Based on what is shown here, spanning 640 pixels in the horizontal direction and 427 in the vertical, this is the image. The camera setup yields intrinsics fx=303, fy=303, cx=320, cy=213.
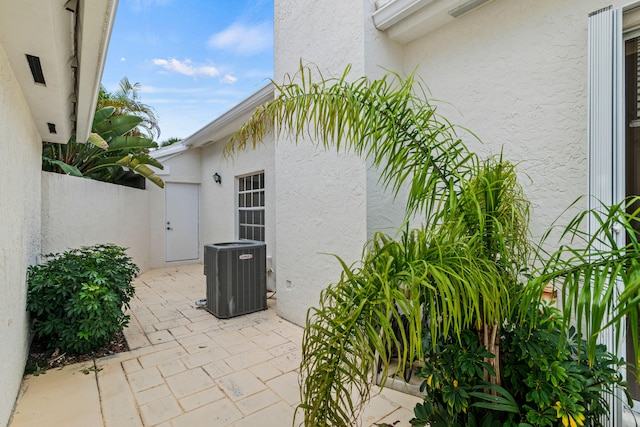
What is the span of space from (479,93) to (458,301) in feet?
8.40

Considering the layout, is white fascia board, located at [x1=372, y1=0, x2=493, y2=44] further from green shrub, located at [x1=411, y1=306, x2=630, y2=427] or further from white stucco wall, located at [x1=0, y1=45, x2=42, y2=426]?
white stucco wall, located at [x1=0, y1=45, x2=42, y2=426]

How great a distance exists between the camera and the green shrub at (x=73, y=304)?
3395 mm

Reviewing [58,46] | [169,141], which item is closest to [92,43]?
[58,46]

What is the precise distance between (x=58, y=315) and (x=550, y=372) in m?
4.66

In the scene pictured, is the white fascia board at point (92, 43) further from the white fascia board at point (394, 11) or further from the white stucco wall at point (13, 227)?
the white fascia board at point (394, 11)

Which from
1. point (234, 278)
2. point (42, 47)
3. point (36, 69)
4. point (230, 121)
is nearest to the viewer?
point (42, 47)

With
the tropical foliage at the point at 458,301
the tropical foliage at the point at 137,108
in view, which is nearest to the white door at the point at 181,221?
the tropical foliage at the point at 137,108

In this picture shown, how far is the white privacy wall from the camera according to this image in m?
2.45

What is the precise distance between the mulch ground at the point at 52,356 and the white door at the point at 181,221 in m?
5.78

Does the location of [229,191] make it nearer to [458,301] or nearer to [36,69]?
[36,69]

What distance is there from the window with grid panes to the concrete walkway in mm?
3001

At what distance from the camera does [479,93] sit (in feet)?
10.1

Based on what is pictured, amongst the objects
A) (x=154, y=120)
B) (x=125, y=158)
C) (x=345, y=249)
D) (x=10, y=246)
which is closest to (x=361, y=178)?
(x=345, y=249)

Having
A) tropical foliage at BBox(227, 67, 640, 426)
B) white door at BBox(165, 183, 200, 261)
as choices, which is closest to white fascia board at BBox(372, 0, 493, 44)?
tropical foliage at BBox(227, 67, 640, 426)
